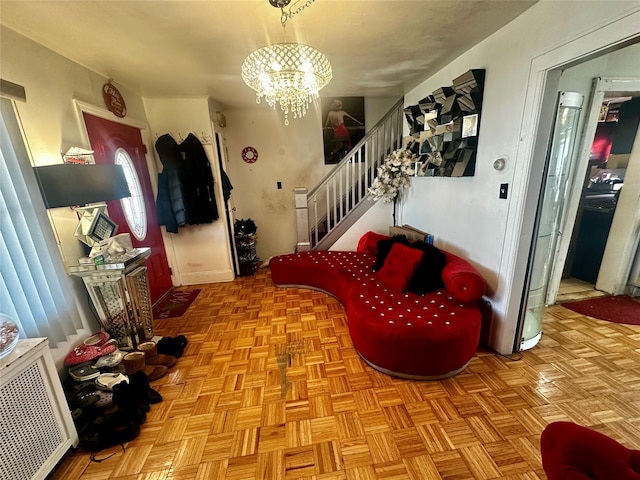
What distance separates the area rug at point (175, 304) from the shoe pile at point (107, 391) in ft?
2.90

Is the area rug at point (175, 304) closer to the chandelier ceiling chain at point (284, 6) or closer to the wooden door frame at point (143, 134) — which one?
the wooden door frame at point (143, 134)

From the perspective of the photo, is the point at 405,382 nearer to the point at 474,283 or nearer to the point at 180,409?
the point at 474,283

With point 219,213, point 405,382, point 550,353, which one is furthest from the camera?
point 219,213

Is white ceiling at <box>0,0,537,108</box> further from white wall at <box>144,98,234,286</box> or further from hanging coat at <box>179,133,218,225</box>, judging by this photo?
hanging coat at <box>179,133,218,225</box>

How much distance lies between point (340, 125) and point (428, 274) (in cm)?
281

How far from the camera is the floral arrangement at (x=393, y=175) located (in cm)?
314

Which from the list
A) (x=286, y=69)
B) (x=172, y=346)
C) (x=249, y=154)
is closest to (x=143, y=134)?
(x=249, y=154)

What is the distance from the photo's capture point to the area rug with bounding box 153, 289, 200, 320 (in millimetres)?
2873

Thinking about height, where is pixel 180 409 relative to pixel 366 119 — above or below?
below

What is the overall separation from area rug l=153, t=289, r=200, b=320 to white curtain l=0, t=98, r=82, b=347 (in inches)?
44.7

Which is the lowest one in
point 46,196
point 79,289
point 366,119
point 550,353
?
point 550,353

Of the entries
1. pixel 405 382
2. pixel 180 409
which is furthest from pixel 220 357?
pixel 405 382

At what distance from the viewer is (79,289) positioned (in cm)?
196

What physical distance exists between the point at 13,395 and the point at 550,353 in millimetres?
3391
